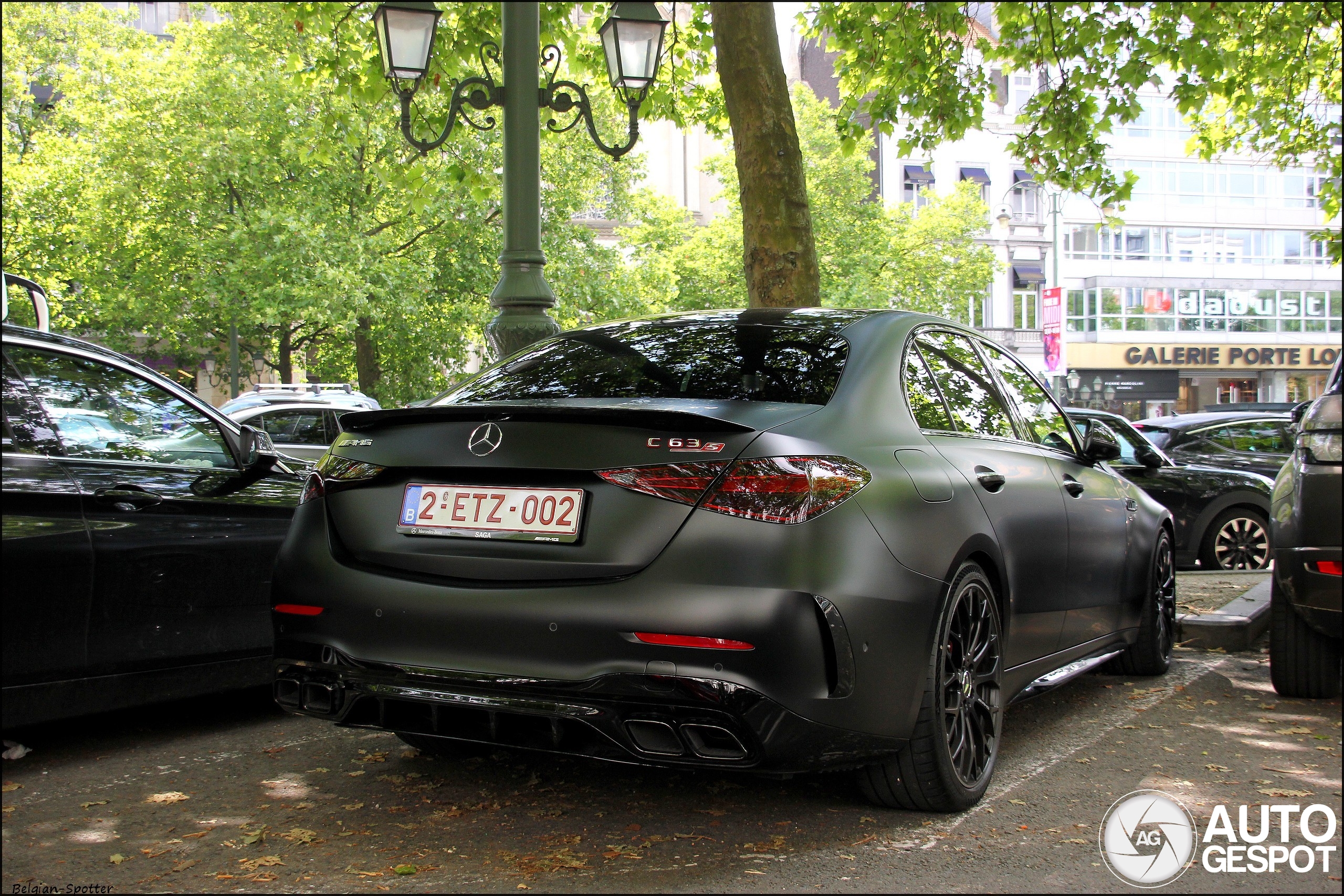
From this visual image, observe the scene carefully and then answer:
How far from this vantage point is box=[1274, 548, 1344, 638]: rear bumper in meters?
4.80

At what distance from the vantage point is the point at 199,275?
27734 millimetres

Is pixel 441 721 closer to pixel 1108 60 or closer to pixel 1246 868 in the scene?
pixel 1246 868

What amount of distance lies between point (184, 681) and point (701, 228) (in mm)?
38140

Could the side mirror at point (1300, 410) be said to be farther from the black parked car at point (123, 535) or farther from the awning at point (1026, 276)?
the awning at point (1026, 276)

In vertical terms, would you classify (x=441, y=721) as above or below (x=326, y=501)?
below

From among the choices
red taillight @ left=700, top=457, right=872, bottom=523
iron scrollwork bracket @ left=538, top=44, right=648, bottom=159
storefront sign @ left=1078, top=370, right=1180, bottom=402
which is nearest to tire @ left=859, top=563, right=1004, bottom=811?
red taillight @ left=700, top=457, right=872, bottom=523

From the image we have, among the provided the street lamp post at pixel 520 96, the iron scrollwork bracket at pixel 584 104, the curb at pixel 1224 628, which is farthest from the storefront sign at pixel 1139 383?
the curb at pixel 1224 628

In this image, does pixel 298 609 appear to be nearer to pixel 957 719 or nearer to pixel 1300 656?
pixel 957 719

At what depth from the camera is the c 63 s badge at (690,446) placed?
10.4 feet

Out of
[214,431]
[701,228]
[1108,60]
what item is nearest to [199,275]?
[701,228]

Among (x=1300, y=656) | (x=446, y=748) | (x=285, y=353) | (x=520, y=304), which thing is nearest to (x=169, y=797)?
(x=446, y=748)

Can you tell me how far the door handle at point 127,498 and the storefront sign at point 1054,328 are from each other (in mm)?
26447

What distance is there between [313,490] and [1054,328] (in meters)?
27.3

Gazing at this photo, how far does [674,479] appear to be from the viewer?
10.4 ft
